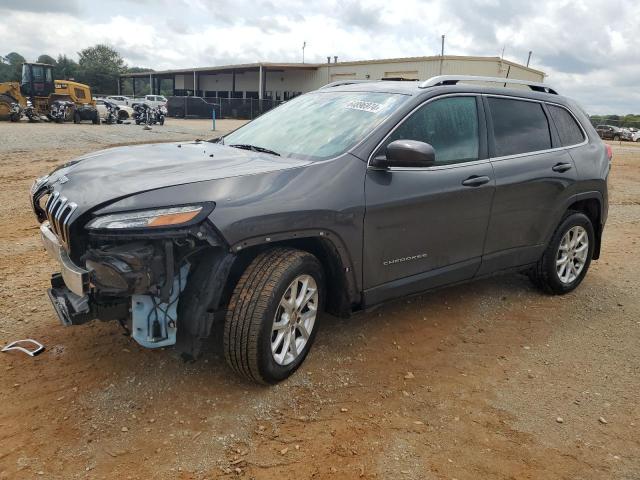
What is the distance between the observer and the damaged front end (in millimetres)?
2611

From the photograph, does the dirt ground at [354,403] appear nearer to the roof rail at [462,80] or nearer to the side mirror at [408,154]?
the side mirror at [408,154]

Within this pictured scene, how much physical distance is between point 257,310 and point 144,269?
0.63 meters

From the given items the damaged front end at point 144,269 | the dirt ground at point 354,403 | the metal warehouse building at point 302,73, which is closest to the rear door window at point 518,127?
the dirt ground at point 354,403

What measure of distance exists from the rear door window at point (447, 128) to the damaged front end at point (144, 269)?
1.49 meters

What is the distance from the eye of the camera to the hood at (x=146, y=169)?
2.79 m

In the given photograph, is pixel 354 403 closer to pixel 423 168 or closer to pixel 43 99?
pixel 423 168

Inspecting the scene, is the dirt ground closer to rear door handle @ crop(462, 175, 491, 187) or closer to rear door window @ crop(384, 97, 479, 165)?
rear door handle @ crop(462, 175, 491, 187)

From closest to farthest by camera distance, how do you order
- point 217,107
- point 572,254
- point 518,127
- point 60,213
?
point 60,213
point 518,127
point 572,254
point 217,107

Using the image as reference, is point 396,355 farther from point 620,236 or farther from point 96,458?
point 620,236

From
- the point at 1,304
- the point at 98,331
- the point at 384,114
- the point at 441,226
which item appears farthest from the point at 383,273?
the point at 1,304

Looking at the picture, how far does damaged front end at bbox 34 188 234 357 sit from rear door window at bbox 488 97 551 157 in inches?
98.9

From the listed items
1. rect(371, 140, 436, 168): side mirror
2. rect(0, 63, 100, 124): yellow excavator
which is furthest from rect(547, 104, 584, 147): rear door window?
rect(0, 63, 100, 124): yellow excavator

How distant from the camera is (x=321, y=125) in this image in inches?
146

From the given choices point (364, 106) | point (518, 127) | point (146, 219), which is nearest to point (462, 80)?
point (518, 127)
